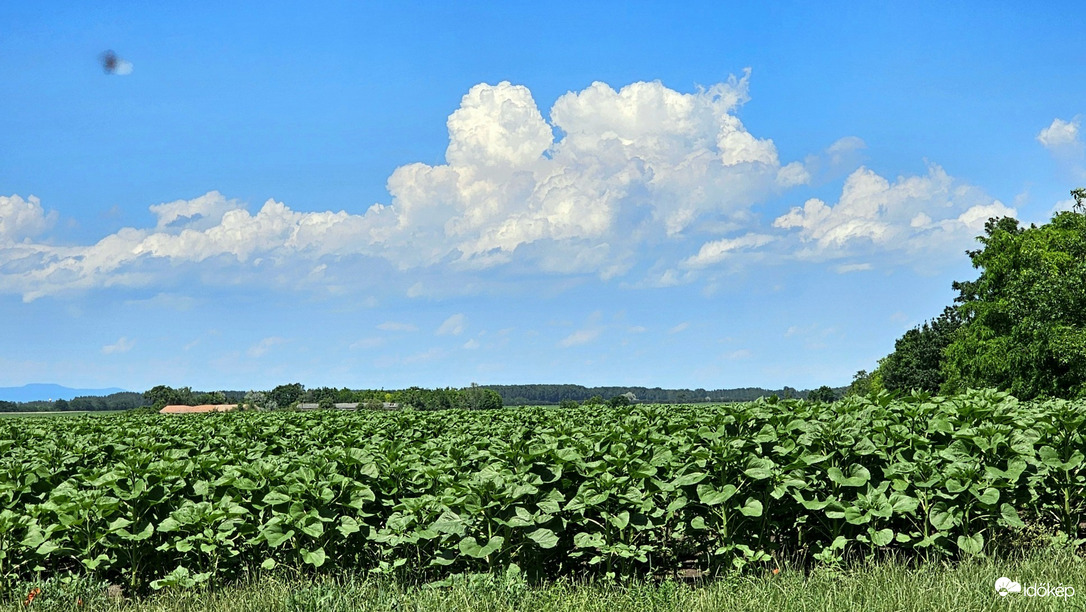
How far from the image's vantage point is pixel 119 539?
22.5 feet

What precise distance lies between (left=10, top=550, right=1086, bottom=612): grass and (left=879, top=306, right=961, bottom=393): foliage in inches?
3132

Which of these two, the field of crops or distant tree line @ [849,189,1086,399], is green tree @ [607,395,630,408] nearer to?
distant tree line @ [849,189,1086,399]

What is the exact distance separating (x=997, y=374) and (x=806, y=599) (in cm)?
4106

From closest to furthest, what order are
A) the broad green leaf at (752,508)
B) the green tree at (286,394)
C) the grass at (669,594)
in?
the grass at (669,594)
the broad green leaf at (752,508)
the green tree at (286,394)

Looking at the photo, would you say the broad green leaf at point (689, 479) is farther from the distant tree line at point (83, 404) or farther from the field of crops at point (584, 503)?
the distant tree line at point (83, 404)

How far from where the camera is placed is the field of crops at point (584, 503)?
651 centimetres

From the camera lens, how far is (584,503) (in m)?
6.41

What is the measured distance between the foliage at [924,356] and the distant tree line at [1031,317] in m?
27.2

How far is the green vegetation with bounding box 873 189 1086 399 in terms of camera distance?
36.3m

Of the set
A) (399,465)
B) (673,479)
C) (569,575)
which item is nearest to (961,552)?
(673,479)

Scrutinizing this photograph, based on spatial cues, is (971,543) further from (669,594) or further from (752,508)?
(669,594)

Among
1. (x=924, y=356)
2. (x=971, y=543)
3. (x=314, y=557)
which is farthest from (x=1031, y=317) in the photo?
(x=924, y=356)

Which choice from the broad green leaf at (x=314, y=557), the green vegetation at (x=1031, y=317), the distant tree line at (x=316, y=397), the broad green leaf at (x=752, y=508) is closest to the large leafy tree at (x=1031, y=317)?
the green vegetation at (x=1031, y=317)

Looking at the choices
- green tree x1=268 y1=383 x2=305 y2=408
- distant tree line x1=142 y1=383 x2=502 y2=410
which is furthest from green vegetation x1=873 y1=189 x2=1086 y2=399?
green tree x1=268 y1=383 x2=305 y2=408
